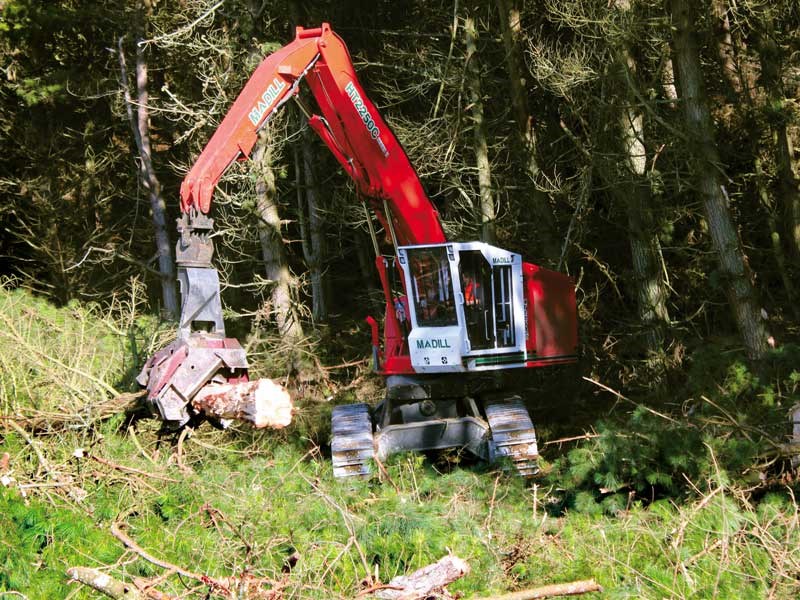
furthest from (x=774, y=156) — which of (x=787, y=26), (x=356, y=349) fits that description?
(x=356, y=349)

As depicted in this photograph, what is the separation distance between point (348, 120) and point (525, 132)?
5.61m

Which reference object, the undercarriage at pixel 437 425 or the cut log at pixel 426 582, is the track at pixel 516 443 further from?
the cut log at pixel 426 582

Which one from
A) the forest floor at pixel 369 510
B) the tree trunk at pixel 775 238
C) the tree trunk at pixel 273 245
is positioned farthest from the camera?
the tree trunk at pixel 273 245

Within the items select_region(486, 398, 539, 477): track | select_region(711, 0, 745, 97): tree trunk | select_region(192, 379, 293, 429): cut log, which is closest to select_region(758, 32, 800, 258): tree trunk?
select_region(711, 0, 745, 97): tree trunk

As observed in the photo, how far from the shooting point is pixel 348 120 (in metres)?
10.3

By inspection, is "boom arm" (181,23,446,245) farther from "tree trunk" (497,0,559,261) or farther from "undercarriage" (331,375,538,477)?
"tree trunk" (497,0,559,261)

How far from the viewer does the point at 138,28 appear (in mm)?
17625

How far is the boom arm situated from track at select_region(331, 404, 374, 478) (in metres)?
2.23

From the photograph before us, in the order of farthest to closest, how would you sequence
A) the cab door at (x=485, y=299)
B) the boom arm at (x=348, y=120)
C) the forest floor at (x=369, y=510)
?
the cab door at (x=485, y=299) < the boom arm at (x=348, y=120) < the forest floor at (x=369, y=510)

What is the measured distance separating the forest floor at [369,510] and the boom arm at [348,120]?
9.13ft

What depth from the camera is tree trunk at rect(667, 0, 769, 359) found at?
10117 millimetres

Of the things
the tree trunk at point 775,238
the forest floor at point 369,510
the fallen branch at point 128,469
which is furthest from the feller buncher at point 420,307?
the tree trunk at point 775,238

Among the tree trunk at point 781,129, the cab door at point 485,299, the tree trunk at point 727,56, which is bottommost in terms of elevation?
the cab door at point 485,299

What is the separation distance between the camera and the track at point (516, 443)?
9.81 metres
